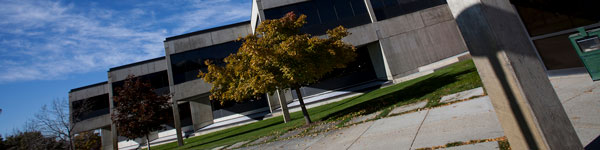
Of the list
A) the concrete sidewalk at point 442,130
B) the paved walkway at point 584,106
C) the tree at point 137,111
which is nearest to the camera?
the paved walkway at point 584,106

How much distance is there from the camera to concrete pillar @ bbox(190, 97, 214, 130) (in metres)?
23.5

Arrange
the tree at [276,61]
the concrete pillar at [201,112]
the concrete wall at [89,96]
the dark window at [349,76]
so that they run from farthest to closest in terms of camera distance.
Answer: the concrete wall at [89,96] → the concrete pillar at [201,112] → the dark window at [349,76] → the tree at [276,61]

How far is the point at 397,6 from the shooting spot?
20.5m

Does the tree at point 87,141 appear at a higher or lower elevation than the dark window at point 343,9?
lower

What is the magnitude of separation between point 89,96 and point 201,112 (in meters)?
17.4

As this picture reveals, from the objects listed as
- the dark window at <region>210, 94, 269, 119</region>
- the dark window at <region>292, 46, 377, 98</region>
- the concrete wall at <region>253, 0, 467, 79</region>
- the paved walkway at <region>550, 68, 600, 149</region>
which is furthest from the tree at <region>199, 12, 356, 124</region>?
the dark window at <region>210, 94, 269, 119</region>

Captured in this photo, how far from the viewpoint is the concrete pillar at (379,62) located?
20.2m

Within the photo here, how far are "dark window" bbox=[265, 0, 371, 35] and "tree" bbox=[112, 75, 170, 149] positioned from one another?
36.6 ft

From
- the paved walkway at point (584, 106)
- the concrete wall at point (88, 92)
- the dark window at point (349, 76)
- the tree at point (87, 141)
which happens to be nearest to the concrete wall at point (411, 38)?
the dark window at point (349, 76)

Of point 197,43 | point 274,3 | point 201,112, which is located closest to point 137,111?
point 201,112

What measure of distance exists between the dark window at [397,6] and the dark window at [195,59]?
45.9 ft

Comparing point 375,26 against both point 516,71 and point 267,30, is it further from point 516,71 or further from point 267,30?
point 516,71

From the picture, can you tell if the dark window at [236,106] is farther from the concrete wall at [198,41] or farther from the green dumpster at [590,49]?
the green dumpster at [590,49]

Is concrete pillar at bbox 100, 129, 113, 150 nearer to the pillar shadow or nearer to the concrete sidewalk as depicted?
the concrete sidewalk
